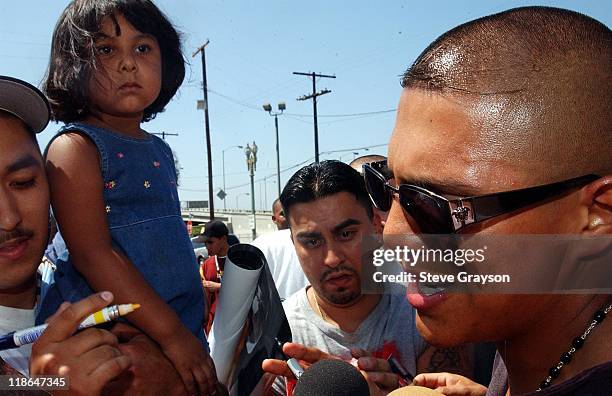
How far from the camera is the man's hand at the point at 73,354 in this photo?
1.41 meters

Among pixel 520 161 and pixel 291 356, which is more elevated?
pixel 520 161

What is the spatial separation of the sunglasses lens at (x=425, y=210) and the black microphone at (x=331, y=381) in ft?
1.77

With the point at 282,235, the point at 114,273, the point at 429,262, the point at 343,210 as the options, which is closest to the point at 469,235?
the point at 429,262

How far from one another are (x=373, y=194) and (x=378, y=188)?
80 mm

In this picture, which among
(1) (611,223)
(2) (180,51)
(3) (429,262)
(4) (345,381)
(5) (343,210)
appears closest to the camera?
(1) (611,223)

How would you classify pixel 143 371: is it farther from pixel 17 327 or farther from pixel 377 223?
pixel 377 223

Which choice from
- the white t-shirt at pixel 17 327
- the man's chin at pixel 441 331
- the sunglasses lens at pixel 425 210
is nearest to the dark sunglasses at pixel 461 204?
the sunglasses lens at pixel 425 210

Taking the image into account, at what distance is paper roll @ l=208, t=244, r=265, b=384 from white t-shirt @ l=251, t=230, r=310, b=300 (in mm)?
2225

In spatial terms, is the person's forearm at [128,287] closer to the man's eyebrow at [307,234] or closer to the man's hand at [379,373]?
the man's hand at [379,373]

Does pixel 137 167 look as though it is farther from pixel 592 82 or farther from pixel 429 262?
pixel 592 82

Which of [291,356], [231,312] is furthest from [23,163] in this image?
[291,356]

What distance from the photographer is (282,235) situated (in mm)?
5031

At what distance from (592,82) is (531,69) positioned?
0.54 feet

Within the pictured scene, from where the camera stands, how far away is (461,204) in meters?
1.46
